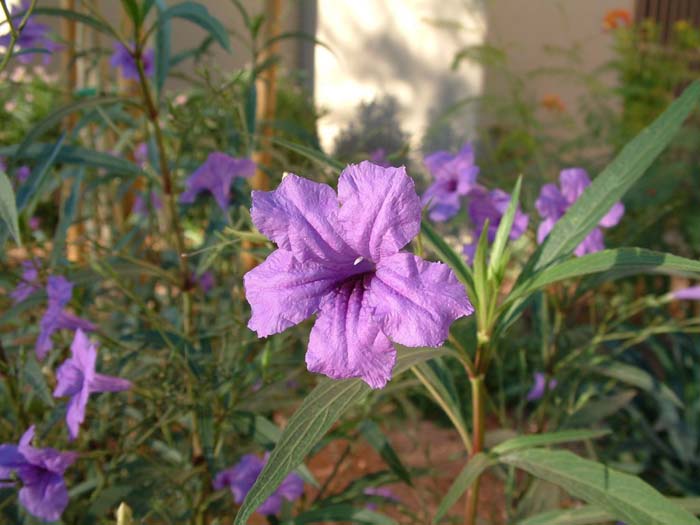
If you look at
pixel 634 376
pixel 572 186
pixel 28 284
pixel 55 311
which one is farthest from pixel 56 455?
pixel 634 376

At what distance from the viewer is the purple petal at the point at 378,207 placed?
2.18 ft

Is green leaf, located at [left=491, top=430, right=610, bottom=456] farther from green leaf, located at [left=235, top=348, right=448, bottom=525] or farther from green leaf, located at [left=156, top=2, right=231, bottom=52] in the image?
green leaf, located at [left=156, top=2, right=231, bottom=52]

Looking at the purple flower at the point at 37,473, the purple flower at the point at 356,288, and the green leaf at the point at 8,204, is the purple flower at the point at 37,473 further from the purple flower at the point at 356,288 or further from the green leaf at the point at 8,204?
the purple flower at the point at 356,288

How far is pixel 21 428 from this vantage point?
1245mm

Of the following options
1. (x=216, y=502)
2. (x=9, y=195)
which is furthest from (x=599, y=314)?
(x=9, y=195)

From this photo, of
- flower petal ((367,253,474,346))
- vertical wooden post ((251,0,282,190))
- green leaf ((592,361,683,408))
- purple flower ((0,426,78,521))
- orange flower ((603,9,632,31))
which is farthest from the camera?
orange flower ((603,9,632,31))

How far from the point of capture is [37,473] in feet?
3.45

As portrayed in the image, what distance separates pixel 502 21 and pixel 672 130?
4504 millimetres

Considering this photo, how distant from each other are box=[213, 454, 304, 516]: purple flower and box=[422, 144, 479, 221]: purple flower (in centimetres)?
53

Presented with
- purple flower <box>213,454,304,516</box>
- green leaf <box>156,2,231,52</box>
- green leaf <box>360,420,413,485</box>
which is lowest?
purple flower <box>213,454,304,516</box>

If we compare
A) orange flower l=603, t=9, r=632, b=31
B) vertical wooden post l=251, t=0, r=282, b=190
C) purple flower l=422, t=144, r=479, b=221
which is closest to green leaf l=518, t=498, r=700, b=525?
purple flower l=422, t=144, r=479, b=221

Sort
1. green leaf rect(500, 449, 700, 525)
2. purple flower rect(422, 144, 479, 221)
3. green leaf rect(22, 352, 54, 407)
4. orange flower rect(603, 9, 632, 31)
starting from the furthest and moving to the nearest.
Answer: orange flower rect(603, 9, 632, 31)
purple flower rect(422, 144, 479, 221)
green leaf rect(22, 352, 54, 407)
green leaf rect(500, 449, 700, 525)

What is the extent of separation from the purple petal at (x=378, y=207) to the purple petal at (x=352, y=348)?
6 centimetres

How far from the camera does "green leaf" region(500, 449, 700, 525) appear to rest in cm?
79
